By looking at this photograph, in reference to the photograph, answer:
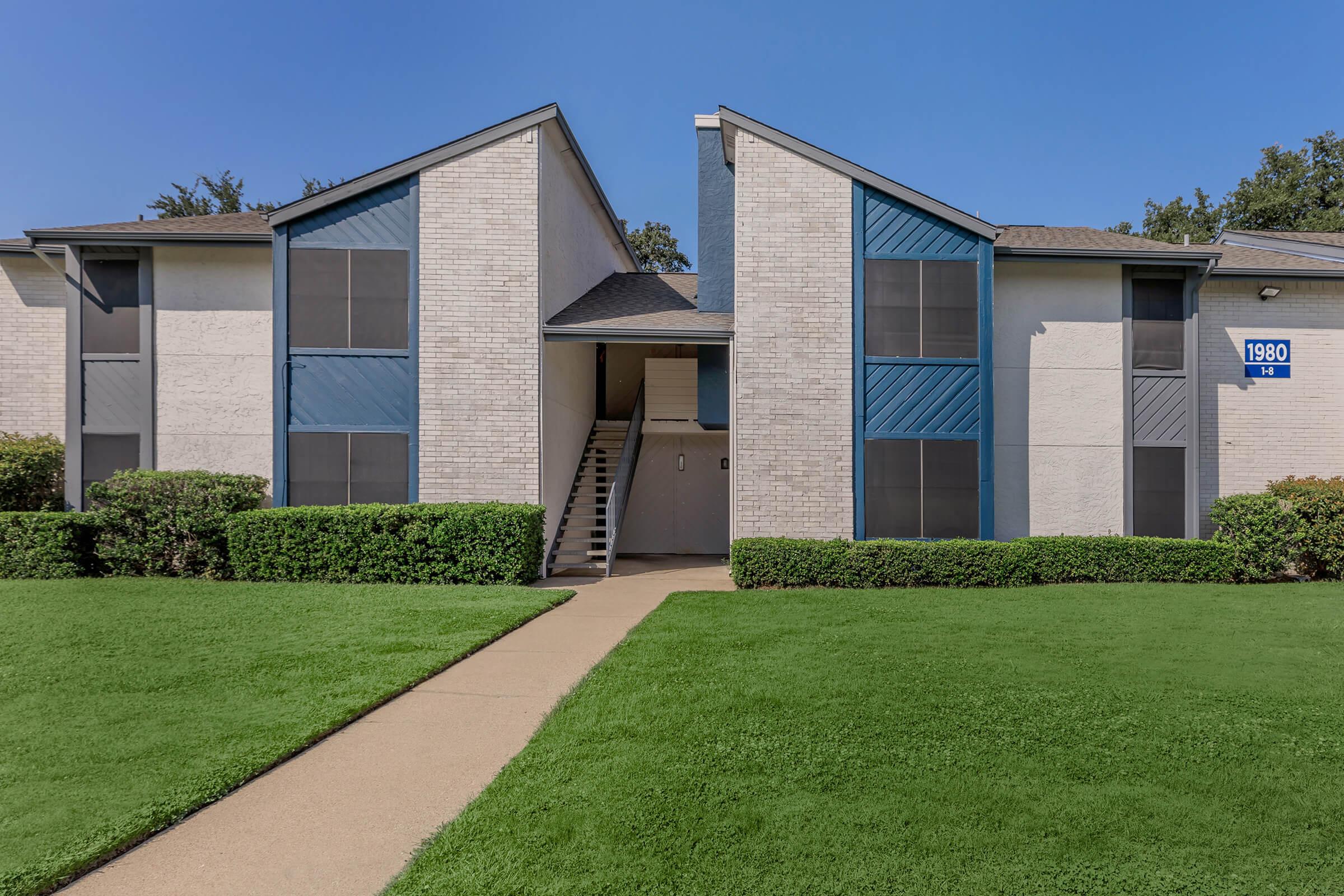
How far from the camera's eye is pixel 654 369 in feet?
46.5

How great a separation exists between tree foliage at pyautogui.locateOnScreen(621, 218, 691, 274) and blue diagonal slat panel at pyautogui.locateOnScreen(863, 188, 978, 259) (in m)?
23.5

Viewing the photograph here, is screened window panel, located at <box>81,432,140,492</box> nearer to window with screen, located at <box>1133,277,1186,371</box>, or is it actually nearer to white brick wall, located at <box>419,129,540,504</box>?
white brick wall, located at <box>419,129,540,504</box>

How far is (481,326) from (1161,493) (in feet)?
37.4

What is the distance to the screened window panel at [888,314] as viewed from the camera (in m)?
10.5

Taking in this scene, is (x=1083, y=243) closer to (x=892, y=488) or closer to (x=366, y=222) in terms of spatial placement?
(x=892, y=488)

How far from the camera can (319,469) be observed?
34.0 ft

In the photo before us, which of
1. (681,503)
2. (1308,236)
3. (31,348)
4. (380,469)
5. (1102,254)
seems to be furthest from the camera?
(681,503)

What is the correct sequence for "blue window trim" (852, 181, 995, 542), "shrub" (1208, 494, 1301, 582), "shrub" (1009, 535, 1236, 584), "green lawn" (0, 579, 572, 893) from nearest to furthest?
"green lawn" (0, 579, 572, 893), "shrub" (1009, 535, 1236, 584), "shrub" (1208, 494, 1301, 582), "blue window trim" (852, 181, 995, 542)

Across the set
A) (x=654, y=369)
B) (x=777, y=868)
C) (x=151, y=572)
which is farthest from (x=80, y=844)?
(x=654, y=369)

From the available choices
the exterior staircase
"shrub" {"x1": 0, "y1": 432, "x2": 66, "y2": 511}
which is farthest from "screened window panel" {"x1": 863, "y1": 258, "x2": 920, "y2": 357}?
"shrub" {"x1": 0, "y1": 432, "x2": 66, "y2": 511}

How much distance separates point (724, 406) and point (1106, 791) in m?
8.60

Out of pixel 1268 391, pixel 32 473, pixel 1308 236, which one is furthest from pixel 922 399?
pixel 32 473

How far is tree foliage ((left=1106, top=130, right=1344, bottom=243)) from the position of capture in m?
26.4

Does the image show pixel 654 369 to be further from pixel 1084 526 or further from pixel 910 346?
pixel 1084 526
